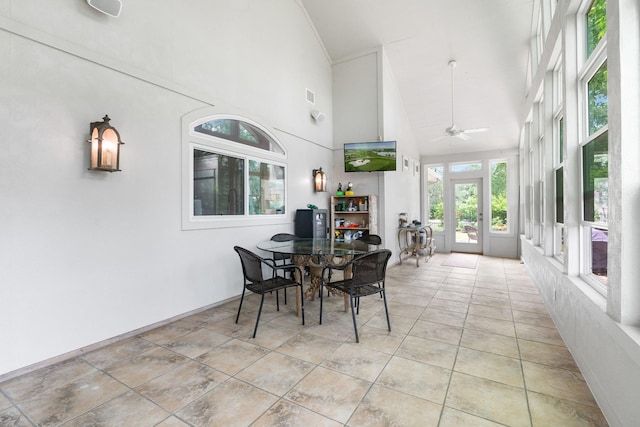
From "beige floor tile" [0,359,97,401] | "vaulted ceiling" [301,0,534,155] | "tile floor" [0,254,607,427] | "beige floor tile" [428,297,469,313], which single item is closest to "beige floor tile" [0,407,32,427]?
"tile floor" [0,254,607,427]

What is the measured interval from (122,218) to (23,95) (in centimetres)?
124

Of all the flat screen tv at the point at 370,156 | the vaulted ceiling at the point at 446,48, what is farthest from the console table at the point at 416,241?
the vaulted ceiling at the point at 446,48

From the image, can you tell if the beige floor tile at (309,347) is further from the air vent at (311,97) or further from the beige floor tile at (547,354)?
the air vent at (311,97)

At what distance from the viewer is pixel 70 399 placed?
2.06 m

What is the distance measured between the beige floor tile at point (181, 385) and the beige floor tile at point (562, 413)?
2.18 m

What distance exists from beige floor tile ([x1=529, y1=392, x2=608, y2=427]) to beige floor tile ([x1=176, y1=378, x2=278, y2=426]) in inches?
67.6

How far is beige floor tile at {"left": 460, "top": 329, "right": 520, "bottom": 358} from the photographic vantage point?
271 cm

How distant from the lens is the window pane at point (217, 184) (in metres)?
3.80

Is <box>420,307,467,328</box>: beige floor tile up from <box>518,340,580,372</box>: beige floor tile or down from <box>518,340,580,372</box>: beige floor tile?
up

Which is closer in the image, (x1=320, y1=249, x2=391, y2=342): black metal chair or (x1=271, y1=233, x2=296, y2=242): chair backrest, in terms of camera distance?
(x1=320, y1=249, x2=391, y2=342): black metal chair

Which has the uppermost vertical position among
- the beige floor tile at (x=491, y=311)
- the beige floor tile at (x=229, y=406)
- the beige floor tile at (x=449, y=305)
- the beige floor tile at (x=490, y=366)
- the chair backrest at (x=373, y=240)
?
the chair backrest at (x=373, y=240)

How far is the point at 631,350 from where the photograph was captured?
148 centimetres

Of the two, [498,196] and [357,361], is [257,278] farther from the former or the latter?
[498,196]

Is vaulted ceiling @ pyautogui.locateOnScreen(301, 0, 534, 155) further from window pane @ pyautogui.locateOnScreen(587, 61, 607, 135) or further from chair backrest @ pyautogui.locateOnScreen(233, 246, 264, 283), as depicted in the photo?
chair backrest @ pyautogui.locateOnScreen(233, 246, 264, 283)
